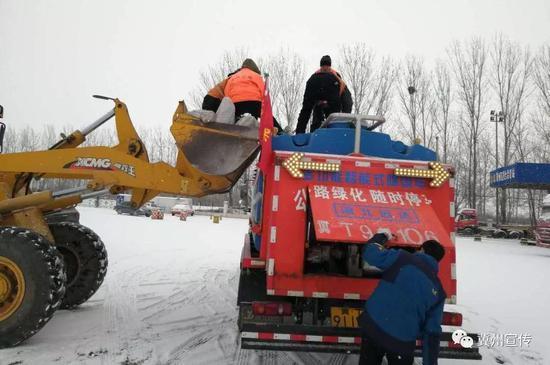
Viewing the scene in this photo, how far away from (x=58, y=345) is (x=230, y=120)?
9.95 ft

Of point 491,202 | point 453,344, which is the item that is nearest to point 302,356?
point 453,344

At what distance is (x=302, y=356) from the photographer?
15.5 feet

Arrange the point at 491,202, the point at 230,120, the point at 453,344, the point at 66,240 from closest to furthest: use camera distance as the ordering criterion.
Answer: the point at 453,344 < the point at 230,120 < the point at 66,240 < the point at 491,202

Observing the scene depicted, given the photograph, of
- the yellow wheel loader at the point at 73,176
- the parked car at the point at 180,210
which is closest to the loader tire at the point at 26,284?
the yellow wheel loader at the point at 73,176

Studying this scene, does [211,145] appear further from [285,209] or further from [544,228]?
[544,228]

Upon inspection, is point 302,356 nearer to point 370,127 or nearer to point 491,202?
point 370,127

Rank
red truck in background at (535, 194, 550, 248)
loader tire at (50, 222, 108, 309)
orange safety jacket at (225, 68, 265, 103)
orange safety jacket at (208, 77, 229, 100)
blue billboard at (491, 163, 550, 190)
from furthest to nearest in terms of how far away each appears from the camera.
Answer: blue billboard at (491, 163, 550, 190) < red truck in background at (535, 194, 550, 248) < loader tire at (50, 222, 108, 309) < orange safety jacket at (208, 77, 229, 100) < orange safety jacket at (225, 68, 265, 103)

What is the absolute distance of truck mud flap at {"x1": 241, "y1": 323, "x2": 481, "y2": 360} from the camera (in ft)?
11.4

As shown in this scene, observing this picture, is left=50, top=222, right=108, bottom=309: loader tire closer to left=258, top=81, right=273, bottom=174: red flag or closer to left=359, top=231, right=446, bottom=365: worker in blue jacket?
left=258, top=81, right=273, bottom=174: red flag

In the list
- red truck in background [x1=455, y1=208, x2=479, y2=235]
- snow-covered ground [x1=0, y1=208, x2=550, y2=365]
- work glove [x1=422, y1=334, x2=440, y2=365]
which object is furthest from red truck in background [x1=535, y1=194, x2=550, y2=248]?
work glove [x1=422, y1=334, x2=440, y2=365]

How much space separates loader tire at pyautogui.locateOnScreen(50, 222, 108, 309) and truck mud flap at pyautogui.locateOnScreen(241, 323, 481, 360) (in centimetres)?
355

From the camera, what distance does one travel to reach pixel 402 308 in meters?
3.02

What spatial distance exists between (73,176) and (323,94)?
344cm

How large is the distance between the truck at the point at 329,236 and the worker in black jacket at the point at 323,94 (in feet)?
7.07
